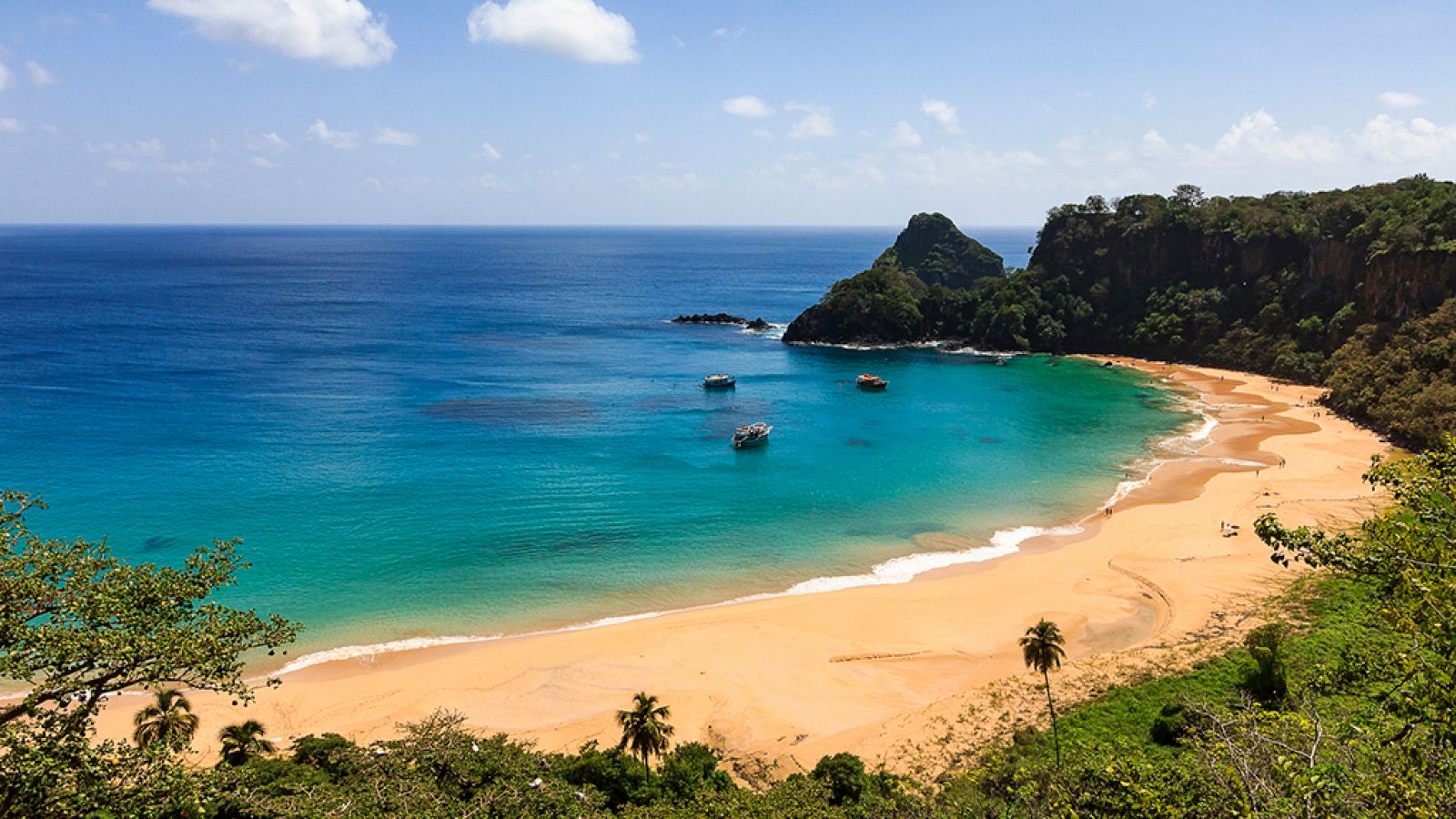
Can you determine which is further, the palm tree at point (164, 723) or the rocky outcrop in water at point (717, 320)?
the rocky outcrop in water at point (717, 320)

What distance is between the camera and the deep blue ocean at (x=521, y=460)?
1783 inches

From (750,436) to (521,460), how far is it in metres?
19.8

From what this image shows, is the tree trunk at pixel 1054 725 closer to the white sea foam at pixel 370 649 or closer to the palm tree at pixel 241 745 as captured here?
the white sea foam at pixel 370 649

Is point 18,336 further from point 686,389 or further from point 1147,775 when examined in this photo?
point 1147,775

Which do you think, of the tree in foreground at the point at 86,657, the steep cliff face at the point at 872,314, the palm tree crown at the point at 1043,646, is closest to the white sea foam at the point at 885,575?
the palm tree crown at the point at 1043,646

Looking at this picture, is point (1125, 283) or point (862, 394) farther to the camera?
point (1125, 283)

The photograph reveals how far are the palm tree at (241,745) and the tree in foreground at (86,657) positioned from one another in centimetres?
1003

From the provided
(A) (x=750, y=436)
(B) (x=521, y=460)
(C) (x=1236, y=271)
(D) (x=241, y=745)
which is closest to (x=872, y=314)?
(C) (x=1236, y=271)

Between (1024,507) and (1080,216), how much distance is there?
84.9m

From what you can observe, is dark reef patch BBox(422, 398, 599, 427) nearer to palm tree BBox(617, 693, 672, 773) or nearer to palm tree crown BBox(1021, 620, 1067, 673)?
palm tree BBox(617, 693, 672, 773)

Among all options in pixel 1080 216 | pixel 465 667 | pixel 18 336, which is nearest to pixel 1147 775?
pixel 465 667

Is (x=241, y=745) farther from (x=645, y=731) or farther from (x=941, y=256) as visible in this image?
(x=941, y=256)

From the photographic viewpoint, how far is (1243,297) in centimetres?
10475

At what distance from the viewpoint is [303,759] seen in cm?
2512
